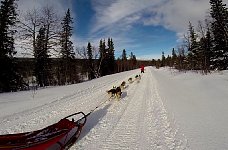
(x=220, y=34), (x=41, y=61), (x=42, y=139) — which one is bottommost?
(x=42, y=139)

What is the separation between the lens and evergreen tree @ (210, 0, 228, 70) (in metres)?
31.8

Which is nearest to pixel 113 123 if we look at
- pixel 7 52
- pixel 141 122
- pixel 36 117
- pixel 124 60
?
pixel 141 122

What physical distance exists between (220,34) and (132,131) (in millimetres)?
32310

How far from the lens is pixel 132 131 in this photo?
5.99 m

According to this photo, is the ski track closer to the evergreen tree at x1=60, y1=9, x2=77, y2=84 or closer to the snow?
the snow

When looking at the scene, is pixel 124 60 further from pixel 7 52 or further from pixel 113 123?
pixel 113 123

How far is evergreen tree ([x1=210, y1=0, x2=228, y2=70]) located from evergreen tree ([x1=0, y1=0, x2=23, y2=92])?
90.4 feet

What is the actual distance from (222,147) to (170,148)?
115 cm

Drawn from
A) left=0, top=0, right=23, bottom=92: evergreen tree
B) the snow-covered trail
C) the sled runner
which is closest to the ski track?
the snow-covered trail

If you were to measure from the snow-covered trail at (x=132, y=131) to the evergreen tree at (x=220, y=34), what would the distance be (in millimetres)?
27394

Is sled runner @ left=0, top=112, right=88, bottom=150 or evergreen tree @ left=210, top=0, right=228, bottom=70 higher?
evergreen tree @ left=210, top=0, right=228, bottom=70

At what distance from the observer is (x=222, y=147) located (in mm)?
4785

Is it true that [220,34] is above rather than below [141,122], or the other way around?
above

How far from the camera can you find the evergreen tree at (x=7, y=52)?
22.0 metres
